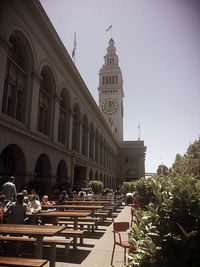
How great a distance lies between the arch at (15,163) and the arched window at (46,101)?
14.4 ft

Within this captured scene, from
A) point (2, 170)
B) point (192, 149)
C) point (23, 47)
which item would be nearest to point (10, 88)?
point (23, 47)

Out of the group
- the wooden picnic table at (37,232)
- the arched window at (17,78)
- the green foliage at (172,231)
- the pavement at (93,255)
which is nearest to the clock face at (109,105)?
the arched window at (17,78)

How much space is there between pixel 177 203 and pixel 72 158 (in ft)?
81.3

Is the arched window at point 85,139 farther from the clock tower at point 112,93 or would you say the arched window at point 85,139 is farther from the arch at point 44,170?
the clock tower at point 112,93

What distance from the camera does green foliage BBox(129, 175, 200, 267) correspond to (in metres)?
2.93

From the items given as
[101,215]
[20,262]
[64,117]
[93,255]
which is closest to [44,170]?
[64,117]

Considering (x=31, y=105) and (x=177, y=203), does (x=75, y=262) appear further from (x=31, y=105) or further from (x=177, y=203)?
(x=31, y=105)

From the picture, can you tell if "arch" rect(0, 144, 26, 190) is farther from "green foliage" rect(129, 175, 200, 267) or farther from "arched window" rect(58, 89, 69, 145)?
"green foliage" rect(129, 175, 200, 267)

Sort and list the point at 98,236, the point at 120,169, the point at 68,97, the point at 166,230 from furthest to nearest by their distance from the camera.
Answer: the point at 120,169 < the point at 68,97 < the point at 98,236 < the point at 166,230

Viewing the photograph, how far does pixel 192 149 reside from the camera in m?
46.7

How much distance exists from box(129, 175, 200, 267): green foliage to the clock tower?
7676cm

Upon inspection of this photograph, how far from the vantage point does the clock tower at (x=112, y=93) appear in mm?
79875

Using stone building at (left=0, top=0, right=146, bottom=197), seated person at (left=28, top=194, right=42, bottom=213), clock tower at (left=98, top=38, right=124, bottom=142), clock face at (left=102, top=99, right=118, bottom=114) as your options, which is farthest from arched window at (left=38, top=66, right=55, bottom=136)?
clock face at (left=102, top=99, right=118, bottom=114)

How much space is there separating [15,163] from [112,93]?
2549 inches
